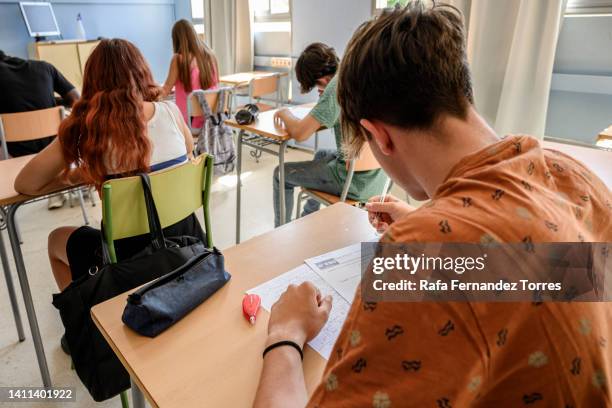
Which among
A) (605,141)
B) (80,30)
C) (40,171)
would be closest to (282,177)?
(40,171)

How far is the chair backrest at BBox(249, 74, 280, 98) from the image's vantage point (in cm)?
387

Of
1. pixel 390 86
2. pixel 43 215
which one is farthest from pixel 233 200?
pixel 390 86

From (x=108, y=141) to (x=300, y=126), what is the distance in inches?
38.5

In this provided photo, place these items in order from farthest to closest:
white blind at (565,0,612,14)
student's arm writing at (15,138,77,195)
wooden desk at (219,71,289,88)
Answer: wooden desk at (219,71,289,88)
white blind at (565,0,612,14)
student's arm writing at (15,138,77,195)

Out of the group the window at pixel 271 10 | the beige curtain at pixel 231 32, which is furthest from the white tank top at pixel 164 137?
the beige curtain at pixel 231 32

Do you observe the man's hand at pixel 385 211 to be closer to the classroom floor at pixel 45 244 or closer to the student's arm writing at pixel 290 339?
the student's arm writing at pixel 290 339

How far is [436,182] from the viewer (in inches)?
24.5

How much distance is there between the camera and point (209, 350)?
0.77m

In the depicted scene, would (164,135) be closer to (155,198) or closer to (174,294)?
(155,198)

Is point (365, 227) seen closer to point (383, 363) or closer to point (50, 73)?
point (383, 363)

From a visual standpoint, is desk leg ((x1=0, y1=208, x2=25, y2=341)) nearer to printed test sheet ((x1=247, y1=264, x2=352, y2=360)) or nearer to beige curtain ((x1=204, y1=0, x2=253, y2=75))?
printed test sheet ((x1=247, y1=264, x2=352, y2=360))

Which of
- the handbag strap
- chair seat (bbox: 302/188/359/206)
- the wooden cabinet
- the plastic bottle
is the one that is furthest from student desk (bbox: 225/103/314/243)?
the plastic bottle

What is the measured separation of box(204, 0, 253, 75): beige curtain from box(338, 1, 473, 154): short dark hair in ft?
14.6

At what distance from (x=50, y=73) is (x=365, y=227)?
8.51 ft
